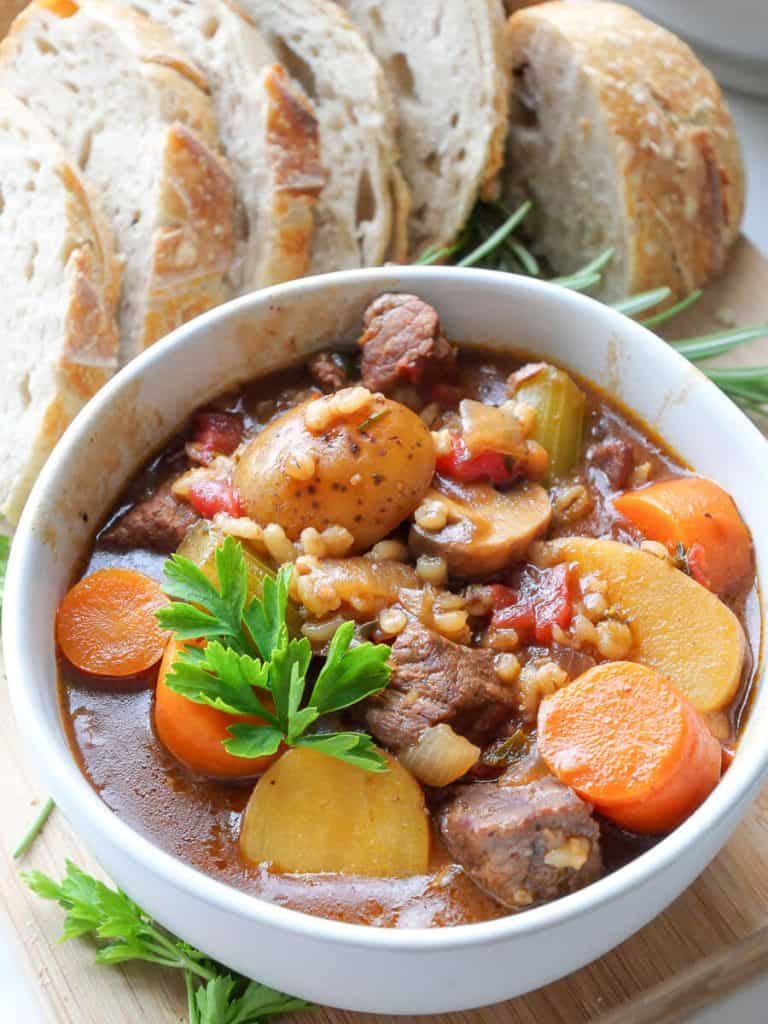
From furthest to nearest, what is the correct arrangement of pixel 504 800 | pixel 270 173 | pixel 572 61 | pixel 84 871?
pixel 572 61 < pixel 270 173 < pixel 84 871 < pixel 504 800

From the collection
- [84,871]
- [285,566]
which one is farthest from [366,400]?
[84,871]

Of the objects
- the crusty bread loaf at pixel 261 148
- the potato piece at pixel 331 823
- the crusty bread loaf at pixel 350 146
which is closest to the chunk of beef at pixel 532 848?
the potato piece at pixel 331 823

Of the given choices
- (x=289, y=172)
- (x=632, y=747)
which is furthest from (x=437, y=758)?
(x=289, y=172)

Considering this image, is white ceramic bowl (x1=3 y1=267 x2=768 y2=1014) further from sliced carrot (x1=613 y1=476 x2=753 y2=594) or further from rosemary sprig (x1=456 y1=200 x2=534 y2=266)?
rosemary sprig (x1=456 y1=200 x2=534 y2=266)

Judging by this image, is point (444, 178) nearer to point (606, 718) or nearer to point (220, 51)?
point (220, 51)

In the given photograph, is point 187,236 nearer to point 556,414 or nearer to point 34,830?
point 556,414

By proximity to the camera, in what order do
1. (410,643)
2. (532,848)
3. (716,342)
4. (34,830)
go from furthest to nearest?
1. (716,342)
2. (34,830)
3. (410,643)
4. (532,848)
